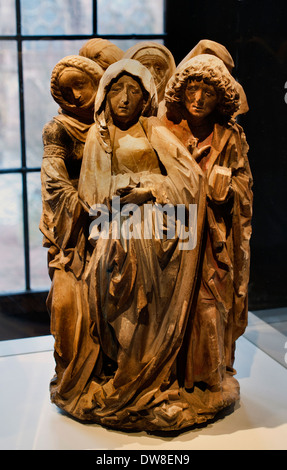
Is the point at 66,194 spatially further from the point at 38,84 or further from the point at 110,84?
the point at 38,84

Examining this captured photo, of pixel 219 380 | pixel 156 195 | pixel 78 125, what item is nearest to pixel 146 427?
pixel 219 380

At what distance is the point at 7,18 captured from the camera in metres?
2.92

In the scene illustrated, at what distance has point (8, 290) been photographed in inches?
131

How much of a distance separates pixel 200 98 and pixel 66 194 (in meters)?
0.58

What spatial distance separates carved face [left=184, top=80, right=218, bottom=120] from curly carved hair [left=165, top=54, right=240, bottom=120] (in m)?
0.01

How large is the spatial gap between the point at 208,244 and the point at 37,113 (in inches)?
55.4

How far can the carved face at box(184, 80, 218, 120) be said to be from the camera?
80.7 inches

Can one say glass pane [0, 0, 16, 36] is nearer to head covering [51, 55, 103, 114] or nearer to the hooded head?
head covering [51, 55, 103, 114]

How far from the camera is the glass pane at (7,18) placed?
2.90 meters

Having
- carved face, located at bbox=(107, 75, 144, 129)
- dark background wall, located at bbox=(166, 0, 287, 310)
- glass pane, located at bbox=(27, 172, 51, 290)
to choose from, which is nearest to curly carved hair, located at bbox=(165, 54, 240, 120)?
carved face, located at bbox=(107, 75, 144, 129)

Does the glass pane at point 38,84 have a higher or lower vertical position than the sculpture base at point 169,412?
higher

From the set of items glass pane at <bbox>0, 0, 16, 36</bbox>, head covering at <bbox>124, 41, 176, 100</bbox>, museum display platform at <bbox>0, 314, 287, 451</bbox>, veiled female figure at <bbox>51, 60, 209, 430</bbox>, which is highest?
glass pane at <bbox>0, 0, 16, 36</bbox>

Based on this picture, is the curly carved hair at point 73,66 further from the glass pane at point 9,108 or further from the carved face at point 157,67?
the glass pane at point 9,108

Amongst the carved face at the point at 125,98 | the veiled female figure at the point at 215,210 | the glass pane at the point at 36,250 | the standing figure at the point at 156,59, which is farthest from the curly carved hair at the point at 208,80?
the glass pane at the point at 36,250
